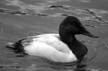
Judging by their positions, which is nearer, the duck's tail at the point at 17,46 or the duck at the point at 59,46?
the duck at the point at 59,46

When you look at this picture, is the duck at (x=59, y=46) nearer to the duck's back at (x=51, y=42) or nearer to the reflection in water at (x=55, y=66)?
the duck's back at (x=51, y=42)

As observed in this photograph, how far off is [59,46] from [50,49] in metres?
0.23

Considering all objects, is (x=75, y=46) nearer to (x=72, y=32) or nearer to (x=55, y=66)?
(x=72, y=32)

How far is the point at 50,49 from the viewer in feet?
30.8

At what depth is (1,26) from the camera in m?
11.2

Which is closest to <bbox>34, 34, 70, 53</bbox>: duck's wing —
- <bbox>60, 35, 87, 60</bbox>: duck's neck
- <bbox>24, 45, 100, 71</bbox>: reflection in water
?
<bbox>60, 35, 87, 60</bbox>: duck's neck

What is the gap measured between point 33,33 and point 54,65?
2040mm

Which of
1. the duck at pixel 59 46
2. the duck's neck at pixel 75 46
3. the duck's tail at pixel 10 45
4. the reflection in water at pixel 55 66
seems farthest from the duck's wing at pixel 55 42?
the duck's tail at pixel 10 45

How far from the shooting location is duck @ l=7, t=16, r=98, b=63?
9.39 metres

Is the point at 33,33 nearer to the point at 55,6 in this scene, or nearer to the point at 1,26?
the point at 1,26

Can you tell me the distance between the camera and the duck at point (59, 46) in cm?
939

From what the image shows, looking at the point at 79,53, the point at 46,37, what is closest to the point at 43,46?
the point at 46,37

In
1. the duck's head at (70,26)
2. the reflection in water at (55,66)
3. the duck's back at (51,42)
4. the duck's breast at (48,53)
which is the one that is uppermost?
the duck's head at (70,26)

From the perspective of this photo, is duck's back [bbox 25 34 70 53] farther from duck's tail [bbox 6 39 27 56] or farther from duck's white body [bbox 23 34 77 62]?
duck's tail [bbox 6 39 27 56]
